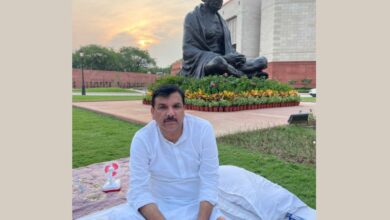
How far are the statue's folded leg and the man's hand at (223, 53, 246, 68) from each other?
0.21 m

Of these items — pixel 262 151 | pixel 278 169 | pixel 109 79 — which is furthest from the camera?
pixel 109 79

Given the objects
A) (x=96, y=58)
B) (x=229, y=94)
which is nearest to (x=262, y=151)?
(x=229, y=94)

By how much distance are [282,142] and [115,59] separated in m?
39.9

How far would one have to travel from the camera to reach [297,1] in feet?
88.9

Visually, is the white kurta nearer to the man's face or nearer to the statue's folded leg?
the man's face

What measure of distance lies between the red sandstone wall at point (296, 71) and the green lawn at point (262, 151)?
74.5 feet

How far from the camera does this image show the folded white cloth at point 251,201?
7.30 feet

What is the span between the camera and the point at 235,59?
29.1 feet

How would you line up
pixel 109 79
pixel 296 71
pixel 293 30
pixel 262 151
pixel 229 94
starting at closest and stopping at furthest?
pixel 262 151
pixel 229 94
pixel 296 71
pixel 293 30
pixel 109 79

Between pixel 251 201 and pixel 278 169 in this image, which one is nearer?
pixel 251 201

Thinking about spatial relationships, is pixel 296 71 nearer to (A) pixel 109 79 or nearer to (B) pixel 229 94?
(A) pixel 109 79

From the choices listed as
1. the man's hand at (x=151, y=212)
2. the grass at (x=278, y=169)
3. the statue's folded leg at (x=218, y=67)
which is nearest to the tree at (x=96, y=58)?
the statue's folded leg at (x=218, y=67)

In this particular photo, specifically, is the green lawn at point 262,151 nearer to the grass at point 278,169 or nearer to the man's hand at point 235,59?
the grass at point 278,169

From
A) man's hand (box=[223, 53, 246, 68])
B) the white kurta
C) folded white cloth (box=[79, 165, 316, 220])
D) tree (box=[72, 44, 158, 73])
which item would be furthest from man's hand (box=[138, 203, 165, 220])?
tree (box=[72, 44, 158, 73])
